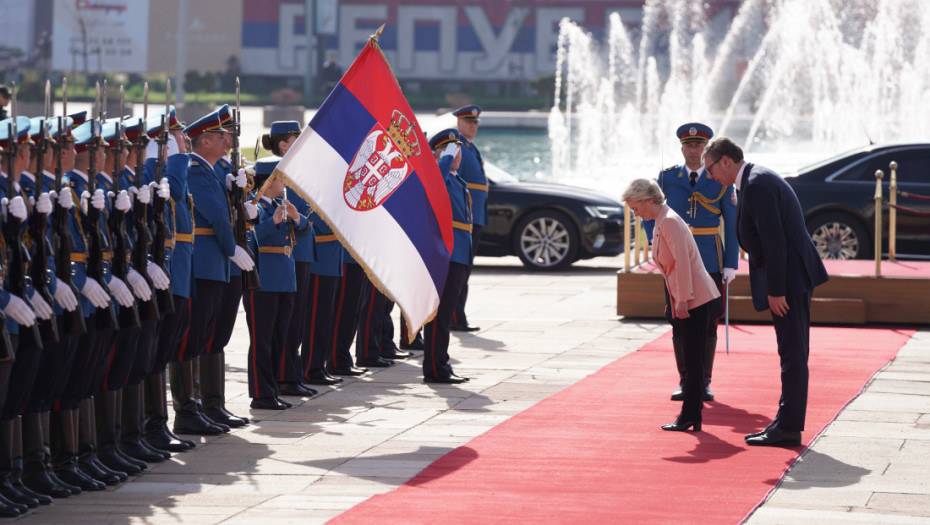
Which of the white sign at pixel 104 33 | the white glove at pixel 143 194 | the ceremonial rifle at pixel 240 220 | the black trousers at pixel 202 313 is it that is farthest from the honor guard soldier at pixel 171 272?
the white sign at pixel 104 33

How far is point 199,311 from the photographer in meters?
8.57

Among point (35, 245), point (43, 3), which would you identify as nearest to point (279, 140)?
point (35, 245)

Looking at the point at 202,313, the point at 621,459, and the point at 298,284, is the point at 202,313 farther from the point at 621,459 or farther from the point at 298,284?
the point at 621,459

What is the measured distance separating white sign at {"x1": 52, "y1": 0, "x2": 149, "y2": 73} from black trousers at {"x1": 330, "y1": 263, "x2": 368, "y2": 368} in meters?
72.5

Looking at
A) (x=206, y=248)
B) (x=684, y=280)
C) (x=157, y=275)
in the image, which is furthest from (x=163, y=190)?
(x=684, y=280)

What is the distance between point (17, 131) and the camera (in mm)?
6730

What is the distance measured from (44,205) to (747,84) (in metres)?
58.6

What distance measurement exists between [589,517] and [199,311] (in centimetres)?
296

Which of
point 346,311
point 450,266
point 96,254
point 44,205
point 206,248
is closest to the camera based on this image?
point 44,205

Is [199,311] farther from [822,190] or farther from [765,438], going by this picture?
[822,190]

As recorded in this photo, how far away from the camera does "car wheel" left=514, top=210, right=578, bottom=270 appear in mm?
17969

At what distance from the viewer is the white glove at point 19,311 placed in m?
6.44

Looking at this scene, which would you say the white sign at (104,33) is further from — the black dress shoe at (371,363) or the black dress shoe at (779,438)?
the black dress shoe at (779,438)

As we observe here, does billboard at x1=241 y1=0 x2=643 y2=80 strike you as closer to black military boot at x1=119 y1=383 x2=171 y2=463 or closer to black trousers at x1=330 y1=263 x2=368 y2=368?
black trousers at x1=330 y1=263 x2=368 y2=368
